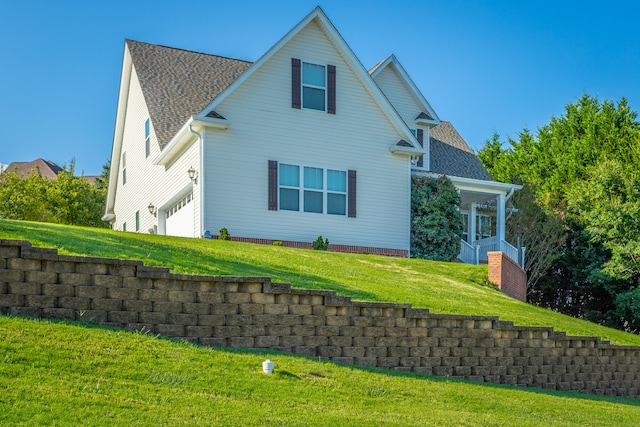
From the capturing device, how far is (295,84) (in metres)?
21.1

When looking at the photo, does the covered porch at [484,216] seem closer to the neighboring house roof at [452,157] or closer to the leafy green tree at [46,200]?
the neighboring house roof at [452,157]

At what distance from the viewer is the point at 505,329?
12.9 meters

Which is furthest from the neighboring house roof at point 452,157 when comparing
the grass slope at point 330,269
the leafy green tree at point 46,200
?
the leafy green tree at point 46,200

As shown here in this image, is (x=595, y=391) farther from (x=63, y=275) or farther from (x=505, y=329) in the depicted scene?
(x=63, y=275)

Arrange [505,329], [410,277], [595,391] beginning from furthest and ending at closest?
1. [410,277]
2. [595,391]
3. [505,329]

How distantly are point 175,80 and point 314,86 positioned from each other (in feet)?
16.3

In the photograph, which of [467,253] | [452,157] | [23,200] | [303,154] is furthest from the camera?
[23,200]

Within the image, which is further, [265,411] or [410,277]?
[410,277]

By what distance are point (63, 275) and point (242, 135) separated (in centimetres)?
1141

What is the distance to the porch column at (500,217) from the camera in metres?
23.9

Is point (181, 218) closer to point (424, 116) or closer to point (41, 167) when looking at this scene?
point (424, 116)

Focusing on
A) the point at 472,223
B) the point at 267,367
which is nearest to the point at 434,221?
the point at 472,223

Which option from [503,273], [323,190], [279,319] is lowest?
[279,319]

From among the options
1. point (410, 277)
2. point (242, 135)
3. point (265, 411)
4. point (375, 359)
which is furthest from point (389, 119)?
point (265, 411)
